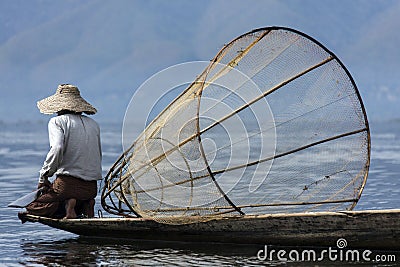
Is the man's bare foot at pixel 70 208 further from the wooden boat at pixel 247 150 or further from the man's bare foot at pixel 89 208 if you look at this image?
the man's bare foot at pixel 89 208

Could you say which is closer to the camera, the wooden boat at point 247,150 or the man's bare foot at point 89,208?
the wooden boat at point 247,150

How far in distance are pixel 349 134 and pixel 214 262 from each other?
2.50m

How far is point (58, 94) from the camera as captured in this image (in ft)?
35.1

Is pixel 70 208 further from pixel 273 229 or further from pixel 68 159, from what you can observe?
pixel 273 229

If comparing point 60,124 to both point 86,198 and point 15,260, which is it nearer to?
point 86,198

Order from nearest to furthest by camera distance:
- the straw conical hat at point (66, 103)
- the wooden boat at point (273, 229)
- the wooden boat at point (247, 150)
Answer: the wooden boat at point (273, 229) → the wooden boat at point (247, 150) → the straw conical hat at point (66, 103)

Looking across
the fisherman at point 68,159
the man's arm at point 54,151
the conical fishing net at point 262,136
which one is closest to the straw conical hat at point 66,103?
the fisherman at point 68,159

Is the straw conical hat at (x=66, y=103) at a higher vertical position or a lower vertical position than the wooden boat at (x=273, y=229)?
higher

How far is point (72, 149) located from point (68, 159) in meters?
0.13

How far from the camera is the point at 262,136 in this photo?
427 inches

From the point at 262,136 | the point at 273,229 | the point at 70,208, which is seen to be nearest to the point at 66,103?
the point at 70,208

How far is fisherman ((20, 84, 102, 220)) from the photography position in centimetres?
1033

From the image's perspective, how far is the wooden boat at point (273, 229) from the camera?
9203mm

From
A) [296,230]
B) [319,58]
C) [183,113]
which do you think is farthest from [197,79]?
[296,230]
